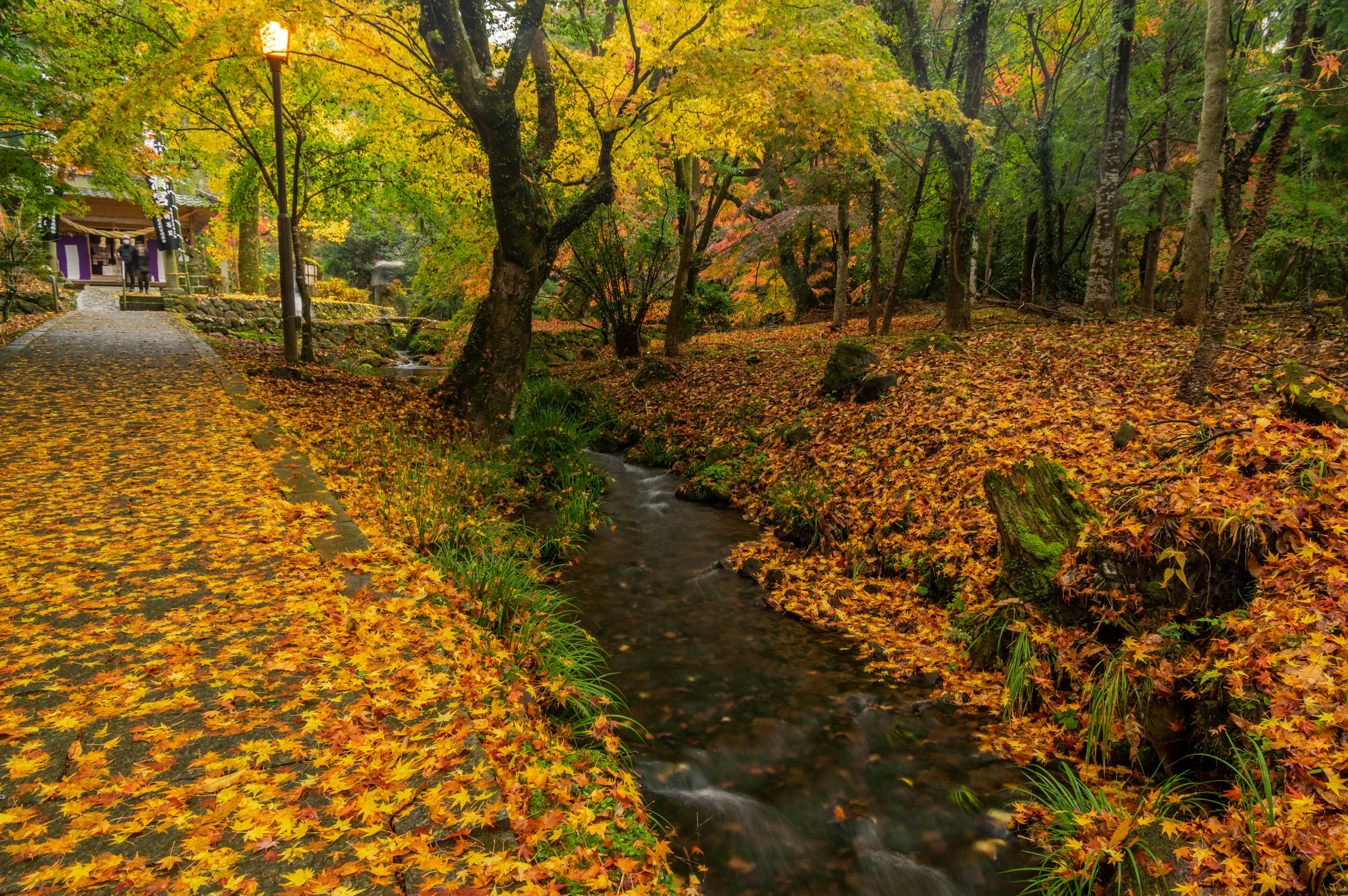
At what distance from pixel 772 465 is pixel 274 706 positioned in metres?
6.71

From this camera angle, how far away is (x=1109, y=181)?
10594 mm

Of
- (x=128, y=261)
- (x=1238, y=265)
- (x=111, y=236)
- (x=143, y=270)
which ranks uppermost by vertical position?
(x=111, y=236)

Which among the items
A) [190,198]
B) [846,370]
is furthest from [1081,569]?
[190,198]

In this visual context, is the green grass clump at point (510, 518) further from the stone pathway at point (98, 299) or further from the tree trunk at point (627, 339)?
the stone pathway at point (98, 299)

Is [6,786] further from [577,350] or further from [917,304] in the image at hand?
[917,304]

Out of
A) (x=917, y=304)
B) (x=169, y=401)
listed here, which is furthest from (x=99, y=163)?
(x=917, y=304)

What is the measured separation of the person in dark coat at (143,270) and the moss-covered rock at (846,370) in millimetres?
23629

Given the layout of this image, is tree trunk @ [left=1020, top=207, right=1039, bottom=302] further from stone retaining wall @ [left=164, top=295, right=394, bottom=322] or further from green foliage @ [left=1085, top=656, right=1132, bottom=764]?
stone retaining wall @ [left=164, top=295, right=394, bottom=322]

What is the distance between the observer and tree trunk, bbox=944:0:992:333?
1078 centimetres

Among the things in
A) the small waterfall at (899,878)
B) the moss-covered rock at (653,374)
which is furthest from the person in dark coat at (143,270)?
the small waterfall at (899,878)

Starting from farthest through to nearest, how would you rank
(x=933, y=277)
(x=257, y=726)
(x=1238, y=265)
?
(x=933, y=277) < (x=1238, y=265) < (x=257, y=726)

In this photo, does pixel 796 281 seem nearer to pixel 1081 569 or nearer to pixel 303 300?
pixel 303 300

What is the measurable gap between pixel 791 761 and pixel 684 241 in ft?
37.0

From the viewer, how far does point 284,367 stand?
10766 mm
